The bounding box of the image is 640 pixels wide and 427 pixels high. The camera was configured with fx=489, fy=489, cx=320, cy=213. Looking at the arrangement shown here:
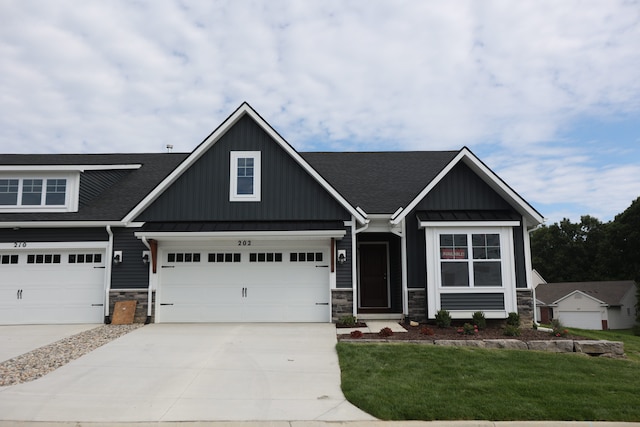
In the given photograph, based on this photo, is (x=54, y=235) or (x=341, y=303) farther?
(x=54, y=235)

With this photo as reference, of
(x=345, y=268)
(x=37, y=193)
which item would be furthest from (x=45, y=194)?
(x=345, y=268)

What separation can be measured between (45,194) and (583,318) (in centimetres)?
4753

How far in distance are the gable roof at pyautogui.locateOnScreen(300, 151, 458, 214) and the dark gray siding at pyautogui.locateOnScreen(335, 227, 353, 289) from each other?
1.11 meters

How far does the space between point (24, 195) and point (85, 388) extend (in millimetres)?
9893

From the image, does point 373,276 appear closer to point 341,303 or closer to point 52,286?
point 341,303

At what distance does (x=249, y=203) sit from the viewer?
14398mm

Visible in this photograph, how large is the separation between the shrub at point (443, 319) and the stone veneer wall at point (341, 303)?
95.1 inches

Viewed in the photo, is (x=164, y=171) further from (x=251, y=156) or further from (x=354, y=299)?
(x=354, y=299)

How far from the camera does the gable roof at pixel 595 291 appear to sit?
4563cm

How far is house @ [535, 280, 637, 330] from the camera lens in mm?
45591

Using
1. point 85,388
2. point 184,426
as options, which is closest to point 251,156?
point 85,388

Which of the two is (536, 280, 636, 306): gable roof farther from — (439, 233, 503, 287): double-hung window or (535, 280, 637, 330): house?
(439, 233, 503, 287): double-hung window

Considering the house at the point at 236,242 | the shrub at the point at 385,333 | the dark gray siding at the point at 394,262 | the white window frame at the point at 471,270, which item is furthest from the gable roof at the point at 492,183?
the shrub at the point at 385,333

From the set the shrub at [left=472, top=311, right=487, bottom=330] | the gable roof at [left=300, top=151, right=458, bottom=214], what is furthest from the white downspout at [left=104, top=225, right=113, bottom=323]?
the shrub at [left=472, top=311, right=487, bottom=330]
